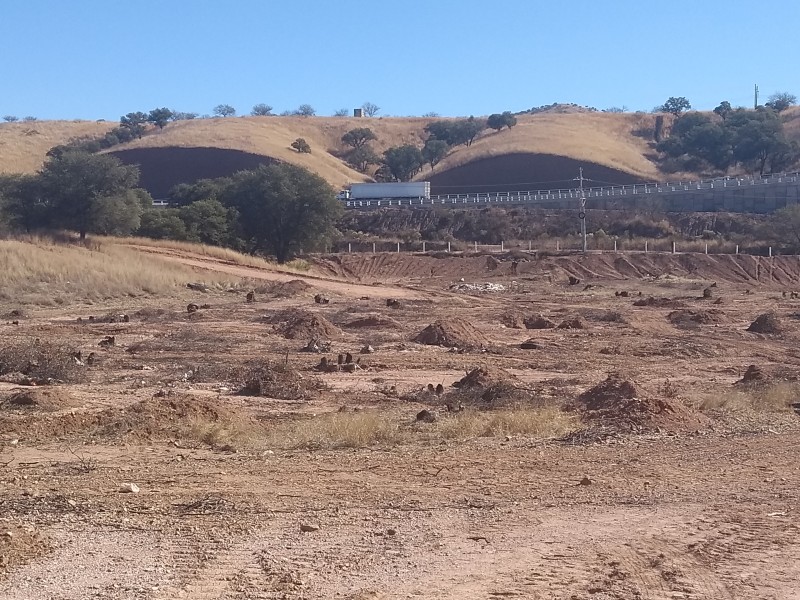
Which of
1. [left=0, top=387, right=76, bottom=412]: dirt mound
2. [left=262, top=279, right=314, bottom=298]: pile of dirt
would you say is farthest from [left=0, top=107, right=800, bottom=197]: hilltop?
[left=0, top=387, right=76, bottom=412]: dirt mound

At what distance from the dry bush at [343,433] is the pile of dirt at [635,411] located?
3.02 meters

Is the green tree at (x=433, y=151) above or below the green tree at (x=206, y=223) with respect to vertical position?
above

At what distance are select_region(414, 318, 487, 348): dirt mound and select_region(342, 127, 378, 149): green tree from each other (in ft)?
419

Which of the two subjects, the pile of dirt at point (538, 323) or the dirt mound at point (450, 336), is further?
the pile of dirt at point (538, 323)

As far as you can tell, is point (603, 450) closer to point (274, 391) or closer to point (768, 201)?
point (274, 391)

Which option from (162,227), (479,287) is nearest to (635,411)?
(479,287)

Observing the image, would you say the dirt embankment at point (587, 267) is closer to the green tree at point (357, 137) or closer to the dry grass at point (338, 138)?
the dry grass at point (338, 138)

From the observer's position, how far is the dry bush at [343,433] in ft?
44.5

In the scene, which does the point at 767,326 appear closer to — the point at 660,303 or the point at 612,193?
the point at 660,303

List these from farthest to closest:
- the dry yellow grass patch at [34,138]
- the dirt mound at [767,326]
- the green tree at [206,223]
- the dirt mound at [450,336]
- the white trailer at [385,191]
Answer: the dry yellow grass patch at [34,138]
the white trailer at [385,191]
the green tree at [206,223]
the dirt mound at [767,326]
the dirt mound at [450,336]

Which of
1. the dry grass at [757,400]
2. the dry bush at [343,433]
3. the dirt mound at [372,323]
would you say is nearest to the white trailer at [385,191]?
the dirt mound at [372,323]

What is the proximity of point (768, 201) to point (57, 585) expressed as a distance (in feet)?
279

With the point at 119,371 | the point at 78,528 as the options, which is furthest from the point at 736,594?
the point at 119,371

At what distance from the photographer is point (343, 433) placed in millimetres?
13797
